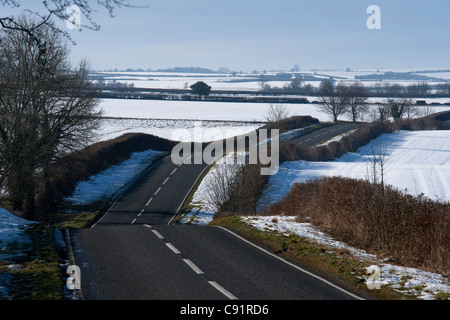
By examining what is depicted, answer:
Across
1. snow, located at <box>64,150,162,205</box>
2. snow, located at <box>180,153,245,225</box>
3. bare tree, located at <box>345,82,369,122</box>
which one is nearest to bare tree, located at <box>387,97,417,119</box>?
bare tree, located at <box>345,82,369,122</box>

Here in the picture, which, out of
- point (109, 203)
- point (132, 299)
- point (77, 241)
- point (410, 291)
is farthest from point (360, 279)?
point (109, 203)

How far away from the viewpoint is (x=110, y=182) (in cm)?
4256

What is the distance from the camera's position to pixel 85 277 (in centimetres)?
1046

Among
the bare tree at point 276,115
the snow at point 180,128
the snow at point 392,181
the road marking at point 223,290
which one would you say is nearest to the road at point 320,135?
the snow at point 392,181

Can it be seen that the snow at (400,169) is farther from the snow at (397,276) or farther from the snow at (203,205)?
the snow at (397,276)

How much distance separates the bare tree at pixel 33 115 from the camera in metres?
26.4

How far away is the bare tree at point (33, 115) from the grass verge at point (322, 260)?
566 inches

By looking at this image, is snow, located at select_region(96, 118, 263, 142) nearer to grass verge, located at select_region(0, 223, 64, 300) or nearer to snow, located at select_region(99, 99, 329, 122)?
snow, located at select_region(99, 99, 329, 122)

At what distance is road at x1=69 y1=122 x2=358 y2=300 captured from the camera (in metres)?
9.31

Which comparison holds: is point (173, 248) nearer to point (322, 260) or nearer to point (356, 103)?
point (322, 260)

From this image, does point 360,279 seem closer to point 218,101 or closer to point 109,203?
point 109,203

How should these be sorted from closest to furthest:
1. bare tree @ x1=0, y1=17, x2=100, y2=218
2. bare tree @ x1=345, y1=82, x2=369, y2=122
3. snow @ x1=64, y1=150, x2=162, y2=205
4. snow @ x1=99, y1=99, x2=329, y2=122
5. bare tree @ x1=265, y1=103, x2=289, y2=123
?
1. bare tree @ x1=0, y1=17, x2=100, y2=218
2. snow @ x1=64, y1=150, x2=162, y2=205
3. bare tree @ x1=265, y1=103, x2=289, y2=123
4. snow @ x1=99, y1=99, x2=329, y2=122
5. bare tree @ x1=345, y1=82, x2=369, y2=122

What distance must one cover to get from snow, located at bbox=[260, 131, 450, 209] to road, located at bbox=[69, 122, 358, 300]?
19.2 metres

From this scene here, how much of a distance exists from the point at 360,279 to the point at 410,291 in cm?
114
